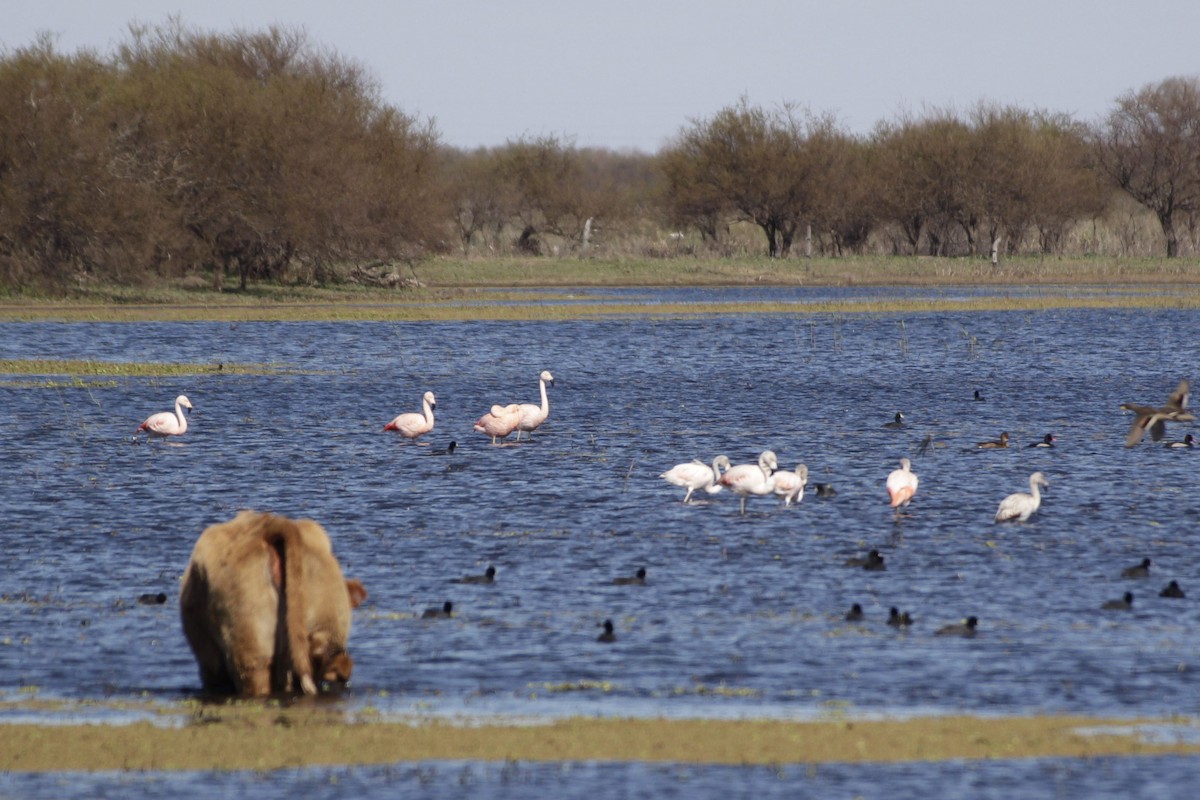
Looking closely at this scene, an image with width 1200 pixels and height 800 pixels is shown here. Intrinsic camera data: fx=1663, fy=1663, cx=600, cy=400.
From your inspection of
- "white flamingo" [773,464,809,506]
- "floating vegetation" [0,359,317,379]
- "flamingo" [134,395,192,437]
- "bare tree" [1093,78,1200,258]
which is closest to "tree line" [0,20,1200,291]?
"bare tree" [1093,78,1200,258]

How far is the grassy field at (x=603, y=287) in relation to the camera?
4600cm

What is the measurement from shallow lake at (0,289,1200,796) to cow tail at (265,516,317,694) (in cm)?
42

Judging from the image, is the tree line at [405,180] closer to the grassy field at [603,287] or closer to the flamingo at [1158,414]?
the grassy field at [603,287]

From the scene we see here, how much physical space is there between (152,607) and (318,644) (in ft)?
9.32

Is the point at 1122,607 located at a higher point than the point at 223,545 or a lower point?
lower

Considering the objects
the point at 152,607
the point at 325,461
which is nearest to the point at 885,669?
the point at 152,607

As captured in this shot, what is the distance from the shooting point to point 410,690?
942 cm

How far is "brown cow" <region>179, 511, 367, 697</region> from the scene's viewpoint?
892 centimetres

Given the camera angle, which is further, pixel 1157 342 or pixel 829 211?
pixel 829 211

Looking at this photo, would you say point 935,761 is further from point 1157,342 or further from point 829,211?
point 829,211

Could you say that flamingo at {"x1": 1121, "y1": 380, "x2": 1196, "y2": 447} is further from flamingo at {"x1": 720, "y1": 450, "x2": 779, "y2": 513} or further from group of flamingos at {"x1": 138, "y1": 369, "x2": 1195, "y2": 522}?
flamingo at {"x1": 720, "y1": 450, "x2": 779, "y2": 513}

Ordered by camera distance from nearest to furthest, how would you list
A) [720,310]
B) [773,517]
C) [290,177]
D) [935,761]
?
[935,761], [773,517], [720,310], [290,177]

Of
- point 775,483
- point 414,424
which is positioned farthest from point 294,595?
point 414,424

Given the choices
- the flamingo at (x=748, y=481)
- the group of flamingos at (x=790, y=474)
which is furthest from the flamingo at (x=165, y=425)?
the flamingo at (x=748, y=481)
